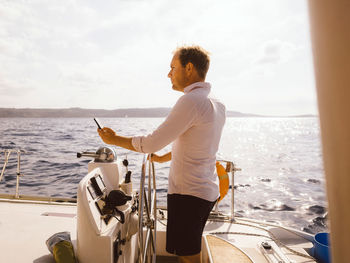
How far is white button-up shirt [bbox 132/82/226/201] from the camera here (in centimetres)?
106

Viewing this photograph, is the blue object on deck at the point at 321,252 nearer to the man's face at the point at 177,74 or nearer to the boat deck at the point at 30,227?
the man's face at the point at 177,74

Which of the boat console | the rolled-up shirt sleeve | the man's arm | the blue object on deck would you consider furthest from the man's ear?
the blue object on deck

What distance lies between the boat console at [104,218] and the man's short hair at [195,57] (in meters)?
0.92

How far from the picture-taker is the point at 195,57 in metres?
1.19

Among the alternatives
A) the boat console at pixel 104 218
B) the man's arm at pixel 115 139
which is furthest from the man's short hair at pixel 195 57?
the boat console at pixel 104 218

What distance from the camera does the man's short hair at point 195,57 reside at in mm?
1184

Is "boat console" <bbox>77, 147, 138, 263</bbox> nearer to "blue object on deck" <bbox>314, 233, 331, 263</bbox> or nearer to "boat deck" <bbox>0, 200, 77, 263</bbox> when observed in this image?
"boat deck" <bbox>0, 200, 77, 263</bbox>

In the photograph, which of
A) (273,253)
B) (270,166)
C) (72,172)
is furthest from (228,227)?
(270,166)

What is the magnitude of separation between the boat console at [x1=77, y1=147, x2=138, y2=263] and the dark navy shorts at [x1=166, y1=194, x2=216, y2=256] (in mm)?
386

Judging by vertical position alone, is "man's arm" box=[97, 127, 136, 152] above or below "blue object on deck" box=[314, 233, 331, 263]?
above

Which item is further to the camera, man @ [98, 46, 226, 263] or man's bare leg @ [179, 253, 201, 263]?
man's bare leg @ [179, 253, 201, 263]

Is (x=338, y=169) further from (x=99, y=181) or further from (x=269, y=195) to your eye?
(x=269, y=195)

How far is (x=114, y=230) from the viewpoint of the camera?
55.8 inches

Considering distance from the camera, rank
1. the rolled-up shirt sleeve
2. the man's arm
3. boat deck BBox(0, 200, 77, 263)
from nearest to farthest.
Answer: the rolled-up shirt sleeve → the man's arm → boat deck BBox(0, 200, 77, 263)
